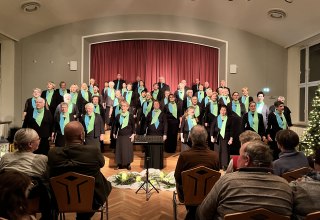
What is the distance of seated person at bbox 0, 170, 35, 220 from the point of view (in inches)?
58.8

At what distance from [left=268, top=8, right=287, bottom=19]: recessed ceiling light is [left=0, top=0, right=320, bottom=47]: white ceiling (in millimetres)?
115

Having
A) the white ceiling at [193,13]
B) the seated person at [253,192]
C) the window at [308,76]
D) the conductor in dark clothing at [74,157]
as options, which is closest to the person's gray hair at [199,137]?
the conductor in dark clothing at [74,157]

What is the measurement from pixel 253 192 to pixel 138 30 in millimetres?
8900

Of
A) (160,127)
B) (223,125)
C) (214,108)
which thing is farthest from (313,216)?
(214,108)

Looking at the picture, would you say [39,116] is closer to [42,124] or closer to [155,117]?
[42,124]

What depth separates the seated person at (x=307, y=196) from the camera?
6.28 ft

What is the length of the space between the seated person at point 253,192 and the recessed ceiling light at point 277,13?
6.91 m

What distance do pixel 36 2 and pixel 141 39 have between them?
13.1 feet

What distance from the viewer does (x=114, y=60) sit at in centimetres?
1100

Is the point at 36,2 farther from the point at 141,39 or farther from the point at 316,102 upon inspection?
the point at 316,102

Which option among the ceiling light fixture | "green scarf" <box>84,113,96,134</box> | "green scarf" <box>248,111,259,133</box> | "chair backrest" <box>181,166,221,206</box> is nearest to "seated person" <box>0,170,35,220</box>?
"chair backrest" <box>181,166,221,206</box>

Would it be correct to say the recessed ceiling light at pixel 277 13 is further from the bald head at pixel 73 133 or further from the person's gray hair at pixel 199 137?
the bald head at pixel 73 133

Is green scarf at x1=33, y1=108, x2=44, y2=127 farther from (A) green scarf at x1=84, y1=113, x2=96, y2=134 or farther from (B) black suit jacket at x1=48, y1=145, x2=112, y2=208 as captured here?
(B) black suit jacket at x1=48, y1=145, x2=112, y2=208

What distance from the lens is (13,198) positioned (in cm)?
150
